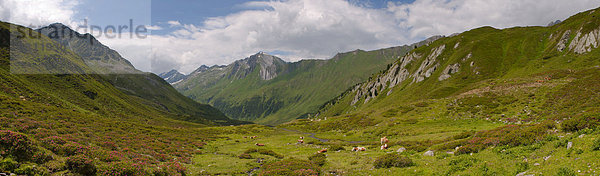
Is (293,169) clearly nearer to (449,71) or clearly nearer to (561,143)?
(561,143)

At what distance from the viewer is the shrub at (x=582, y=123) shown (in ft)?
58.5

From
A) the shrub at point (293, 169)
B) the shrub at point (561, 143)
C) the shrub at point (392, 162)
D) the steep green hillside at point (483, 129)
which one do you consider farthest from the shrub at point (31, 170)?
the shrub at point (561, 143)

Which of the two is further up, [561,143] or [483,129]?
[561,143]

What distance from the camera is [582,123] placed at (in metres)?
19.0

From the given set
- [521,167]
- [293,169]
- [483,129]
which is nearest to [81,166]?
[293,169]

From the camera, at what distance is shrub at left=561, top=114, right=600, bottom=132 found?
58.5ft

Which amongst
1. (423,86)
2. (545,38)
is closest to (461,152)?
(423,86)

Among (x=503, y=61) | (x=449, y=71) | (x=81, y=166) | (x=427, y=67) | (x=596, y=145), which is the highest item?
(x=427, y=67)

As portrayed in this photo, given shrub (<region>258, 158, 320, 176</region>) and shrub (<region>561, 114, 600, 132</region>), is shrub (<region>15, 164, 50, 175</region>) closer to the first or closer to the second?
shrub (<region>258, 158, 320, 176</region>)

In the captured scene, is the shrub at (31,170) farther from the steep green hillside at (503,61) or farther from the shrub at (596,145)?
the steep green hillside at (503,61)

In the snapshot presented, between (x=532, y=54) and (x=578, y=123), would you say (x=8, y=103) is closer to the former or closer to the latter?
(x=578, y=123)

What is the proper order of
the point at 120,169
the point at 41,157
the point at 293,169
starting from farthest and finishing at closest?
the point at 293,169 → the point at 120,169 → the point at 41,157

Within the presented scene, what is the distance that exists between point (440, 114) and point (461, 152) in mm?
52338

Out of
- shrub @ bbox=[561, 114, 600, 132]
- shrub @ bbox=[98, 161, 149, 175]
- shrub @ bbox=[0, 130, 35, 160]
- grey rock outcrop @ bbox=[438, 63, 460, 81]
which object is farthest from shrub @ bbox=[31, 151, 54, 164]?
grey rock outcrop @ bbox=[438, 63, 460, 81]
